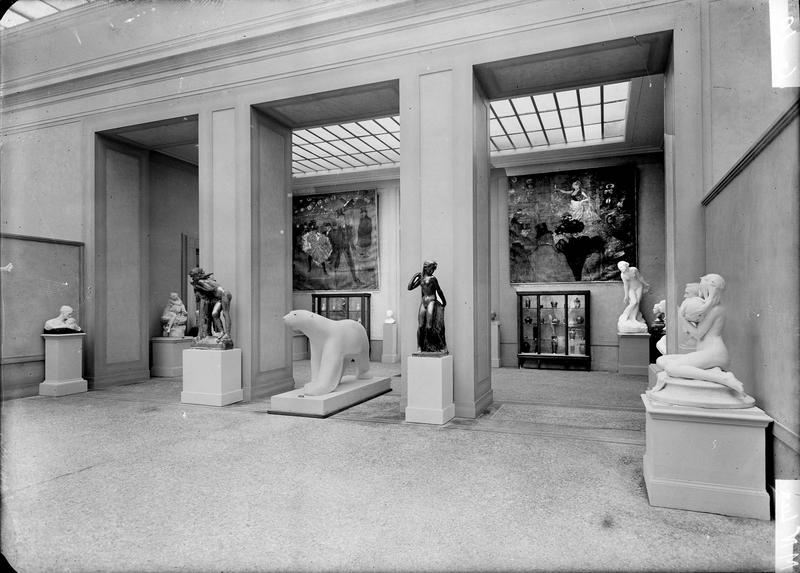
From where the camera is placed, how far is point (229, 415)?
7.29 meters

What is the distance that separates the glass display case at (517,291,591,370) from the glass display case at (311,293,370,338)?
4.50m

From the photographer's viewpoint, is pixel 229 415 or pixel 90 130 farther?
pixel 90 130

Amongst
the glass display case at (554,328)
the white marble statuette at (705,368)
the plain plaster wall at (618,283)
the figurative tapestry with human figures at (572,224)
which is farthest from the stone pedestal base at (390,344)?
the white marble statuette at (705,368)

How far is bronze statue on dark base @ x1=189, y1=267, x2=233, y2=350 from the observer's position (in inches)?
323

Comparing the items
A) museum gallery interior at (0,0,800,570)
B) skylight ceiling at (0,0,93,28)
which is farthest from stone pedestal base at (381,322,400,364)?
skylight ceiling at (0,0,93,28)

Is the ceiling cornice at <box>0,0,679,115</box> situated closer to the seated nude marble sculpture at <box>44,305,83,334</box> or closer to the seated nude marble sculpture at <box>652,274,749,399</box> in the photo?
the seated nude marble sculpture at <box>44,305,83,334</box>

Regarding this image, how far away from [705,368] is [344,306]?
476 inches

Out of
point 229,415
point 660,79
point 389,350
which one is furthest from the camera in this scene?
point 389,350

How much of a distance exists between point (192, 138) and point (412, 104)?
5.25 m

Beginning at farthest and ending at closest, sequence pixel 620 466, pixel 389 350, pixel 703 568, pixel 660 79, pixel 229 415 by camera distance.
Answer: pixel 389 350 → pixel 660 79 → pixel 229 415 → pixel 620 466 → pixel 703 568

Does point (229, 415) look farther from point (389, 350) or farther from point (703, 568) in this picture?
point (389, 350)

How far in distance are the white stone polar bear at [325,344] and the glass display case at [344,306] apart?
6.89 metres

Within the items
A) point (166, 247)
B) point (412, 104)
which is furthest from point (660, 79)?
point (166, 247)

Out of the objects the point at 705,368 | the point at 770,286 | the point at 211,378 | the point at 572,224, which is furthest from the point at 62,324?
the point at 572,224
